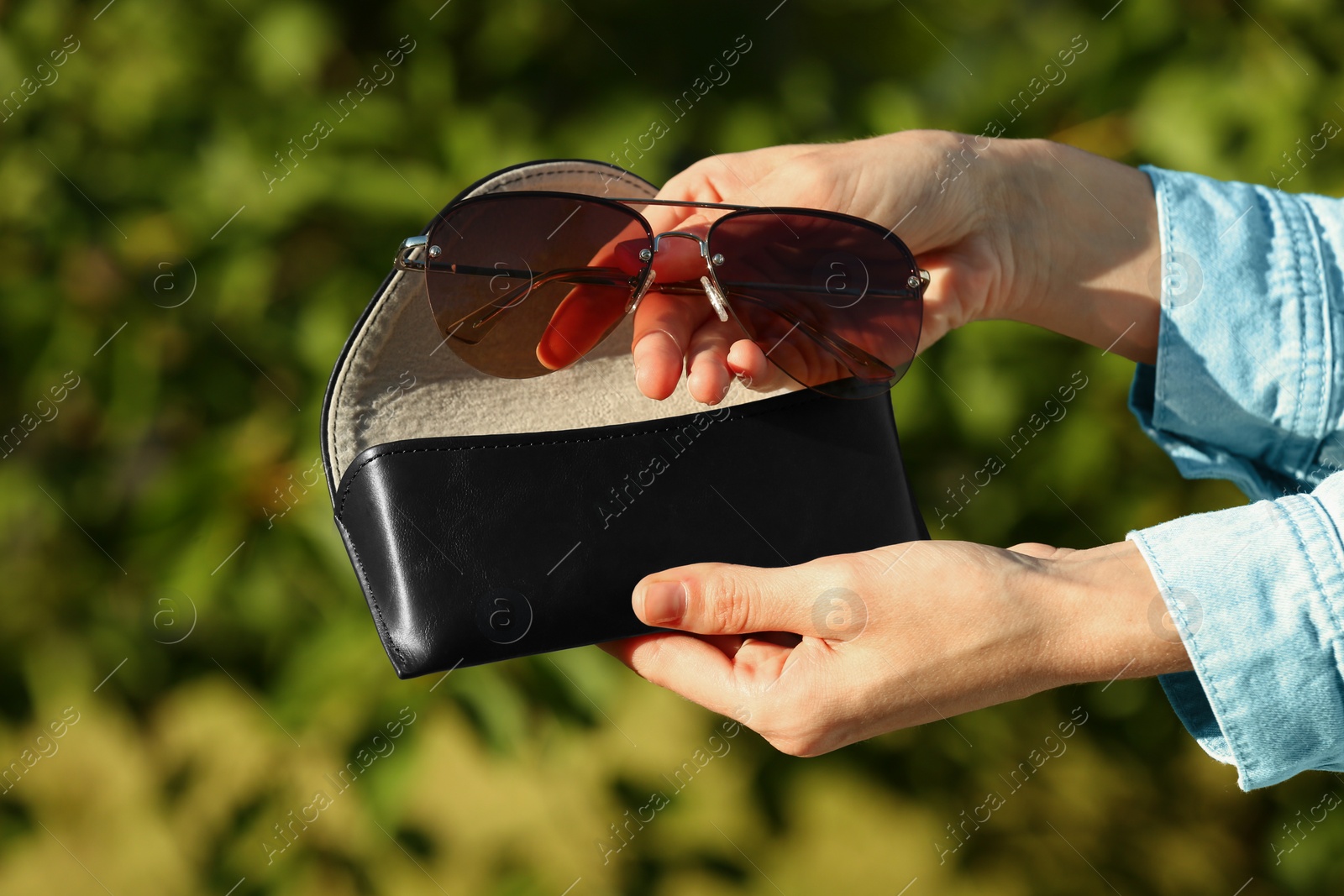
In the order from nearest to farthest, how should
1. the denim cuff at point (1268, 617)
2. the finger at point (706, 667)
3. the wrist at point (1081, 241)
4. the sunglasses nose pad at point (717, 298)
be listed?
the denim cuff at point (1268, 617), the finger at point (706, 667), the sunglasses nose pad at point (717, 298), the wrist at point (1081, 241)

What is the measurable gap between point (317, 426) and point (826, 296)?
51 cm

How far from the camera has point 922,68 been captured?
1.02 meters

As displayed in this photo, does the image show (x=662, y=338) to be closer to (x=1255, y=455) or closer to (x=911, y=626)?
(x=911, y=626)

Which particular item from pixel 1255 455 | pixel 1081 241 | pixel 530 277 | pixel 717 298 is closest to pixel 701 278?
pixel 717 298

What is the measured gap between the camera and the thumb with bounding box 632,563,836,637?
0.65 metres

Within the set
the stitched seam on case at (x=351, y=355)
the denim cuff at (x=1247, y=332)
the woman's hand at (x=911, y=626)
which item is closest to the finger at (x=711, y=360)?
the woman's hand at (x=911, y=626)

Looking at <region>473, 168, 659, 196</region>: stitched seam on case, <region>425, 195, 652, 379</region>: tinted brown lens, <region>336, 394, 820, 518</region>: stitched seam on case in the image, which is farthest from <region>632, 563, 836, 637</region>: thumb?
<region>473, 168, 659, 196</region>: stitched seam on case

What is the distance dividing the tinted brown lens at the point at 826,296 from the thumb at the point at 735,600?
196 mm

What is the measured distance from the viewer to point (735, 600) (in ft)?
2.14

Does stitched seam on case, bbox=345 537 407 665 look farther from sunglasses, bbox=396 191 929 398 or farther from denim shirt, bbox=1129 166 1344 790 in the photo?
denim shirt, bbox=1129 166 1344 790

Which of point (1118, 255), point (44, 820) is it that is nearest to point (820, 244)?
point (1118, 255)

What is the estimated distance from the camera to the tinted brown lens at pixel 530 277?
2.33 feet

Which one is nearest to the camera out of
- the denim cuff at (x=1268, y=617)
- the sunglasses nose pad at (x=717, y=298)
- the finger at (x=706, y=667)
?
the denim cuff at (x=1268, y=617)

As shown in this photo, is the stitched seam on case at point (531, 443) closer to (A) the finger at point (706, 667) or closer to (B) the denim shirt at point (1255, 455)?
(A) the finger at point (706, 667)
